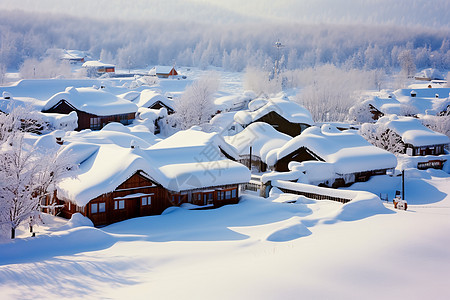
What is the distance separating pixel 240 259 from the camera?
50.6 feet

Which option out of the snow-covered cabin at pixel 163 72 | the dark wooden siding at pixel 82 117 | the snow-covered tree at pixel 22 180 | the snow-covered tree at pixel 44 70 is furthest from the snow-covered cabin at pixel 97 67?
the snow-covered tree at pixel 22 180

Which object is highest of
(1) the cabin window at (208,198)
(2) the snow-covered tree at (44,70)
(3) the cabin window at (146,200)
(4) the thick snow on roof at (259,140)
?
(2) the snow-covered tree at (44,70)

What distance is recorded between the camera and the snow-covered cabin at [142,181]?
848 inches

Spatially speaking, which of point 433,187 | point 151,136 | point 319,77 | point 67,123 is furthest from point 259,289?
point 319,77

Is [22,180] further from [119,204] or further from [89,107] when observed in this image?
[89,107]

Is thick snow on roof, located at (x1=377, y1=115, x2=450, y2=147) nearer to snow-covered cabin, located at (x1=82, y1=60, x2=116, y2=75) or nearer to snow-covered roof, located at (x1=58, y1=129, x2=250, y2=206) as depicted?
snow-covered roof, located at (x1=58, y1=129, x2=250, y2=206)

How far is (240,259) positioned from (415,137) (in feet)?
107

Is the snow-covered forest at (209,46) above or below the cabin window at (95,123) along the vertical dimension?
above

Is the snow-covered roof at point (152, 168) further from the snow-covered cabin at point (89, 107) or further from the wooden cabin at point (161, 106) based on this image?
the wooden cabin at point (161, 106)

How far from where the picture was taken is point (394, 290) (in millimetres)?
12344

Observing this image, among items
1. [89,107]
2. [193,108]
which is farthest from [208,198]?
[193,108]

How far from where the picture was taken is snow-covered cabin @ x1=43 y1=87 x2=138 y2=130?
149 ft

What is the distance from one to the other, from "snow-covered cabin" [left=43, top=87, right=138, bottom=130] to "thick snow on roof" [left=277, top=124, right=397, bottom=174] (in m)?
19.7

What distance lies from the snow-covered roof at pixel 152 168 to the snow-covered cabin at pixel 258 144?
997 cm
